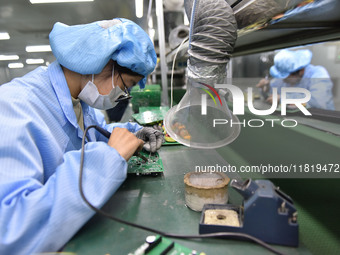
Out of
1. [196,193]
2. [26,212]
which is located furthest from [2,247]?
[196,193]

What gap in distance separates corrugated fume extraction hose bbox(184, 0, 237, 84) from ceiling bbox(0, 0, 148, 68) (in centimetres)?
267

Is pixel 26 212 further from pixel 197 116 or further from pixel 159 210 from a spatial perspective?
pixel 197 116

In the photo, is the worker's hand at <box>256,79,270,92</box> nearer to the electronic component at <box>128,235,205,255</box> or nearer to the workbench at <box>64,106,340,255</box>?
the workbench at <box>64,106,340,255</box>

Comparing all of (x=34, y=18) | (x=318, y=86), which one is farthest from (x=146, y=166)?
(x=34, y=18)

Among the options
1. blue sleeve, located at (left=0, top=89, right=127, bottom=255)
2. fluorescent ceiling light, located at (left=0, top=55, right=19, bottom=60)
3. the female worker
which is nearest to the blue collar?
the female worker

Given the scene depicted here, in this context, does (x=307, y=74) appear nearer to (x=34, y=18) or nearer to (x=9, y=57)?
(x=34, y=18)

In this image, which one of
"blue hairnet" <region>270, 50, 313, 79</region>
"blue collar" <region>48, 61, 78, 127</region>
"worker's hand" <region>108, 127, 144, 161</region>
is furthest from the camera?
"blue hairnet" <region>270, 50, 313, 79</region>

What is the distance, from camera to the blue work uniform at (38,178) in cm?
64

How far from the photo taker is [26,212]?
63 centimetres

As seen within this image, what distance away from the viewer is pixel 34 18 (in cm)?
322

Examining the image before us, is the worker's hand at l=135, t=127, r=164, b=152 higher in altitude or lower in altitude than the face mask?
lower

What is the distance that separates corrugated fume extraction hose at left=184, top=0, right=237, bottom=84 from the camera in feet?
2.46

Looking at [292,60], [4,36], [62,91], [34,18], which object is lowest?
[62,91]

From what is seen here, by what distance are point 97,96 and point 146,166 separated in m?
0.45
